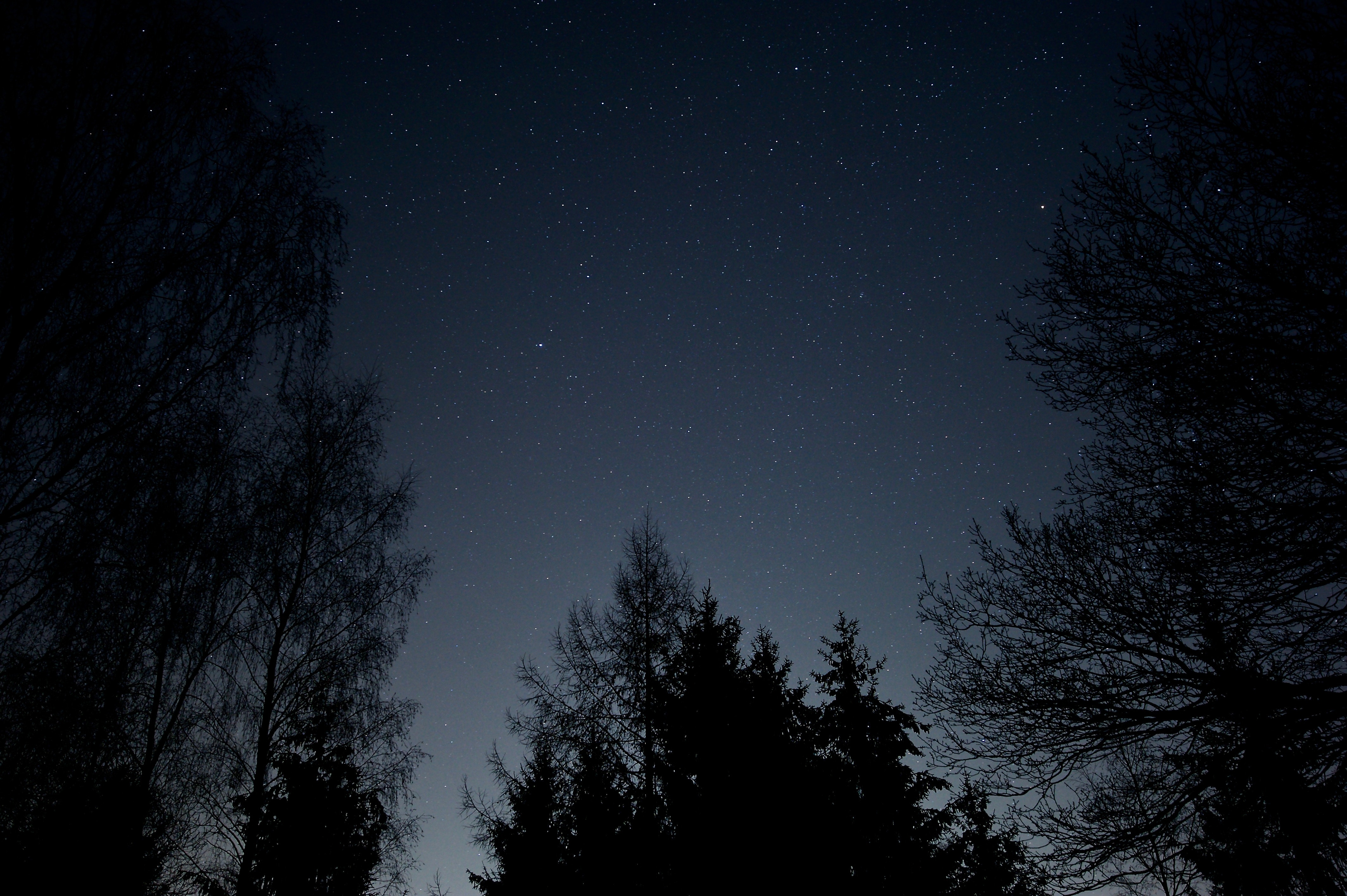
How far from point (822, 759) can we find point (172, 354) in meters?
12.5

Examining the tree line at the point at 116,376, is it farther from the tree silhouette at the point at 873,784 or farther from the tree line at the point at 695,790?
the tree silhouette at the point at 873,784

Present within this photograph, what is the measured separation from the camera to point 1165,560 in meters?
4.41

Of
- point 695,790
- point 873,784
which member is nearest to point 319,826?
point 695,790

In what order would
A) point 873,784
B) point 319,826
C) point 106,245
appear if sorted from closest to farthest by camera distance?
point 106,245 < point 319,826 < point 873,784

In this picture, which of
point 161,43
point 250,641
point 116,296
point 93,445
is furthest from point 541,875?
point 161,43

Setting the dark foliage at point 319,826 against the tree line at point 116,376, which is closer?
the tree line at point 116,376

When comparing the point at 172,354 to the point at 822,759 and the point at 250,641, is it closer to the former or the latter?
the point at 250,641

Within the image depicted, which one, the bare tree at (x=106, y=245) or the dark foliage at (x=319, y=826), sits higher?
the bare tree at (x=106, y=245)

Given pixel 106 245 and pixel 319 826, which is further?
pixel 319 826

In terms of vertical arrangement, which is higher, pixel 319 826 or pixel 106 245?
pixel 106 245

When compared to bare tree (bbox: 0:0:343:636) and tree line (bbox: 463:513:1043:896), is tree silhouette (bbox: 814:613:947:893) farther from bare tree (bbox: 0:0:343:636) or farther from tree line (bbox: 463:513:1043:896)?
bare tree (bbox: 0:0:343:636)

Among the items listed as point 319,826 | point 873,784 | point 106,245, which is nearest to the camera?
point 106,245

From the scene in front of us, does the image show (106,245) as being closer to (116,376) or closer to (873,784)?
(116,376)

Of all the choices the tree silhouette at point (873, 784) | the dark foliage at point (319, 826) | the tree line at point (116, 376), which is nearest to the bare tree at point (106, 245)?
the tree line at point (116, 376)
